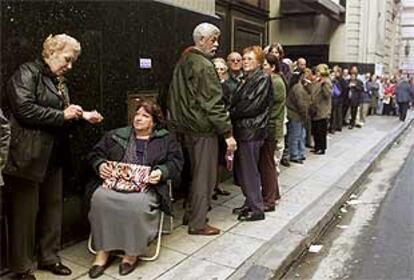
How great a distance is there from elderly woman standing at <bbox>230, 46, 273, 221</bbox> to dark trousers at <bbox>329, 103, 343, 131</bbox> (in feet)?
28.9

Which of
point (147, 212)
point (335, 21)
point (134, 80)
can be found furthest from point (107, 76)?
point (335, 21)

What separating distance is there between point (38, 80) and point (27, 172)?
672 mm

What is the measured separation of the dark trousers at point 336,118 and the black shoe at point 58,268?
35.7 ft

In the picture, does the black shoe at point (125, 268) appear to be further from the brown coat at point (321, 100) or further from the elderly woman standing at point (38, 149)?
the brown coat at point (321, 100)

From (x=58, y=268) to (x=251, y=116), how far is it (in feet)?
8.15

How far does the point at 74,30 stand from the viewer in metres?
4.45

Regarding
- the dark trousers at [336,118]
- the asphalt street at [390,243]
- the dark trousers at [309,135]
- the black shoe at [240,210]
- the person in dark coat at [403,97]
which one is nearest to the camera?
the asphalt street at [390,243]

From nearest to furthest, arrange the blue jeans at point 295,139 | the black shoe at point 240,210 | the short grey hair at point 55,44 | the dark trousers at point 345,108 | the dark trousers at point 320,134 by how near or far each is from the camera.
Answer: the short grey hair at point 55,44 < the black shoe at point 240,210 < the blue jeans at point 295,139 < the dark trousers at point 320,134 < the dark trousers at point 345,108

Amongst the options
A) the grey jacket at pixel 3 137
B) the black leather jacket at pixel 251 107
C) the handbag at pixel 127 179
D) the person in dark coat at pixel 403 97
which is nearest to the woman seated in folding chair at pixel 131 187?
the handbag at pixel 127 179

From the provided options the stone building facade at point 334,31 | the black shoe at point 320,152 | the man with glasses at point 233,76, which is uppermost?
the stone building facade at point 334,31

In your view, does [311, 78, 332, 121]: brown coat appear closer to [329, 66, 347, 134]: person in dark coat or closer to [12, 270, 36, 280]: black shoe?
[329, 66, 347, 134]: person in dark coat

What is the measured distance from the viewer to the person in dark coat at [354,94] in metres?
15.0

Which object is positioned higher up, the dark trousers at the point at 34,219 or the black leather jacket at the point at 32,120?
the black leather jacket at the point at 32,120

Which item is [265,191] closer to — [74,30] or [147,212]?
[147,212]
